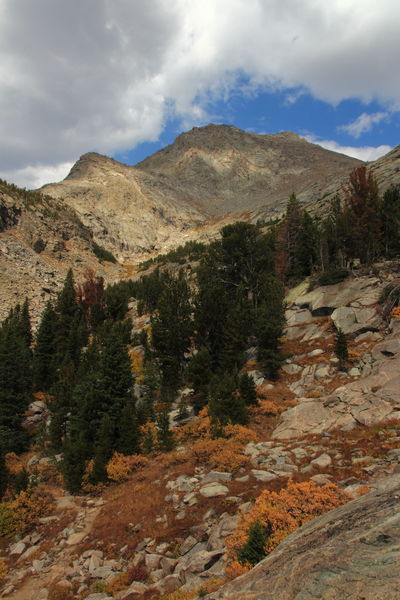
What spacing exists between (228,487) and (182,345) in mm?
20567

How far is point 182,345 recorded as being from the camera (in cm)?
3334

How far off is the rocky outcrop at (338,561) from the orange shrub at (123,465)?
46.7ft

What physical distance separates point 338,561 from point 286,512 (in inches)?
144

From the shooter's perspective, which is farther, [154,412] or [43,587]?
[154,412]

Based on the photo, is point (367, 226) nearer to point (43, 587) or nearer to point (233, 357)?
point (233, 357)

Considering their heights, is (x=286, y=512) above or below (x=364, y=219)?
below

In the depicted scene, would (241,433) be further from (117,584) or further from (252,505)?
(117,584)

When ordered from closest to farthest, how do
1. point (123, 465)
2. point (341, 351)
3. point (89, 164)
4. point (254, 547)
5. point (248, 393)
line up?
1. point (254, 547)
2. point (123, 465)
3. point (248, 393)
4. point (341, 351)
5. point (89, 164)

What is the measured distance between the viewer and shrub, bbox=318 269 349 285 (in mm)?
34416

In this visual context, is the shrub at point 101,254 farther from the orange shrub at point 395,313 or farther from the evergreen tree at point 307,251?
the orange shrub at point 395,313

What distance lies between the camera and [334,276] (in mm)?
34656

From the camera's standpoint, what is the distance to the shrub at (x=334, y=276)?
3442cm

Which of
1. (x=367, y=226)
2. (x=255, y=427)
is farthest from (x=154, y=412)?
(x=367, y=226)

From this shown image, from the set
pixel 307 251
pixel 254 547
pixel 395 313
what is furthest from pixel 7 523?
pixel 307 251
